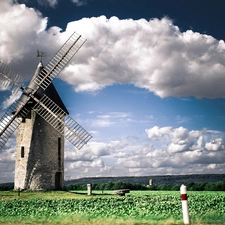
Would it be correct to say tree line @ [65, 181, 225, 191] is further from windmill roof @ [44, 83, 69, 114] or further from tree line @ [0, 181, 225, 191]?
windmill roof @ [44, 83, 69, 114]

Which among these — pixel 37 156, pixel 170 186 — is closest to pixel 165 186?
pixel 170 186

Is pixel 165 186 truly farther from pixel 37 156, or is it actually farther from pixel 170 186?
pixel 37 156

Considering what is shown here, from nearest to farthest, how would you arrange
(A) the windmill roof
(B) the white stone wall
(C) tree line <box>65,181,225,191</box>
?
(B) the white stone wall, (A) the windmill roof, (C) tree line <box>65,181,225,191</box>

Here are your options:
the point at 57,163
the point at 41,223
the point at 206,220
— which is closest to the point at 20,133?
the point at 57,163

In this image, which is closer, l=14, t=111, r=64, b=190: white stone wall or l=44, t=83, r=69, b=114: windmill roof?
l=14, t=111, r=64, b=190: white stone wall

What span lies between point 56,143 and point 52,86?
4.96 m

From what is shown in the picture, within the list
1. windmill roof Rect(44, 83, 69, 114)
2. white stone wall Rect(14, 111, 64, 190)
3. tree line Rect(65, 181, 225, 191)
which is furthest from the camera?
tree line Rect(65, 181, 225, 191)

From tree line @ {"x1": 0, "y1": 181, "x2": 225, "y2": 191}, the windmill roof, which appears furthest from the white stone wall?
tree line @ {"x1": 0, "y1": 181, "x2": 225, "y2": 191}

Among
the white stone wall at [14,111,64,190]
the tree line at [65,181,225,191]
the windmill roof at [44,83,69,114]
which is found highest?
the windmill roof at [44,83,69,114]

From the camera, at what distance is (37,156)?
28594 millimetres

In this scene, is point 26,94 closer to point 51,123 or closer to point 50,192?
point 51,123

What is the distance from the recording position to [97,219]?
352 inches

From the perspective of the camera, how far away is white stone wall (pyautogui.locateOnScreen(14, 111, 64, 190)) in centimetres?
2855

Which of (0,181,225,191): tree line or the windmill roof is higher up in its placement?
the windmill roof
